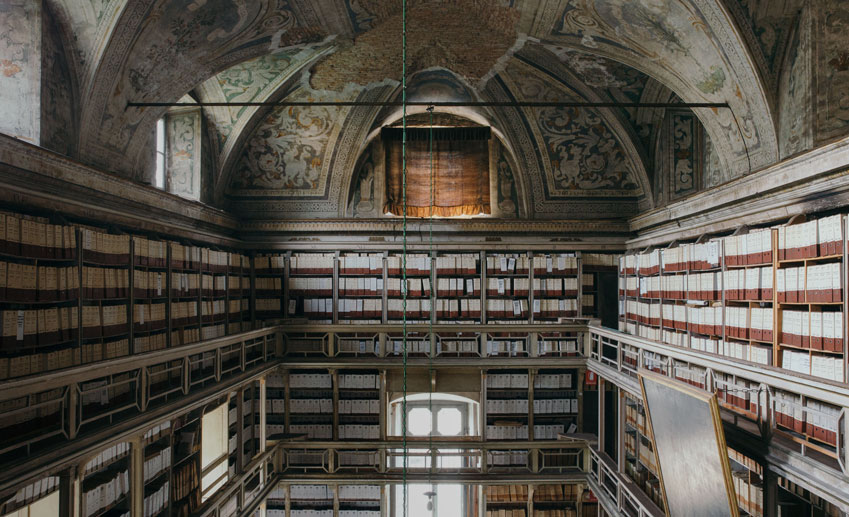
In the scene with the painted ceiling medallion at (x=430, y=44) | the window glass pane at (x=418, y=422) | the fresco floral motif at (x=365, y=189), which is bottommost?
the window glass pane at (x=418, y=422)

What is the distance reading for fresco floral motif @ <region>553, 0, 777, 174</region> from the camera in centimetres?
607

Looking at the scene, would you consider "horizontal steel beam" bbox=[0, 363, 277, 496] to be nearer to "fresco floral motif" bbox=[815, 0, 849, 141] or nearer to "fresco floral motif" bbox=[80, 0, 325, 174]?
"fresco floral motif" bbox=[80, 0, 325, 174]

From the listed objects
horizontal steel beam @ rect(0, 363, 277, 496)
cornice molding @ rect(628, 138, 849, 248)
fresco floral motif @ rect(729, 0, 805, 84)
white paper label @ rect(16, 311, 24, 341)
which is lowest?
horizontal steel beam @ rect(0, 363, 277, 496)

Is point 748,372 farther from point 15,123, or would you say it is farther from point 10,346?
point 15,123

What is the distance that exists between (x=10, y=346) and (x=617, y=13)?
7.45 m

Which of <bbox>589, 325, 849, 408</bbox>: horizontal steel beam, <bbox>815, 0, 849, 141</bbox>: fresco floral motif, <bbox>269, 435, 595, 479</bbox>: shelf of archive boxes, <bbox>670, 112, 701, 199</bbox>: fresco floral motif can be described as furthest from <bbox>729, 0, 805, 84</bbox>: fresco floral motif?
<bbox>269, 435, 595, 479</bbox>: shelf of archive boxes

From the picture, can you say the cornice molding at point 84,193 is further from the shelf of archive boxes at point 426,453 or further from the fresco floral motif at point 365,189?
the shelf of archive boxes at point 426,453

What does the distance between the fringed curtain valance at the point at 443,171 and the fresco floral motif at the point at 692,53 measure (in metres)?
3.54

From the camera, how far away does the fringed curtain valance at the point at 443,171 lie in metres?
10.8

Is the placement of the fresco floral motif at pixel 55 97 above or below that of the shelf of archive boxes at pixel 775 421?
above

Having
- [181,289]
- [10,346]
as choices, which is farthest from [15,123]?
[181,289]

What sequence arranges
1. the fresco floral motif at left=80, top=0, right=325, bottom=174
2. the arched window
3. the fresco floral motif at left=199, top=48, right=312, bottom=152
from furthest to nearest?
the arched window
the fresco floral motif at left=199, top=48, right=312, bottom=152
the fresco floral motif at left=80, top=0, right=325, bottom=174

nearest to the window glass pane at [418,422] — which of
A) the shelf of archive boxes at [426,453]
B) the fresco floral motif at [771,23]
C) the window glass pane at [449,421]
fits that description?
the window glass pane at [449,421]

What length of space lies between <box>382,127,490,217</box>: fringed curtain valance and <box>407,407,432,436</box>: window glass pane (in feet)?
13.4
